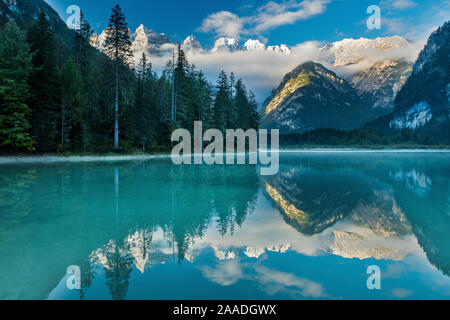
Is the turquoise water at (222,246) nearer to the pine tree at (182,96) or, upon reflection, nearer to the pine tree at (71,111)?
the pine tree at (71,111)

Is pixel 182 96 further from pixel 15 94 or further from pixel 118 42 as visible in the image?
pixel 15 94

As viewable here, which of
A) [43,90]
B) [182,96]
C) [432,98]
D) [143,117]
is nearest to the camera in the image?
[43,90]

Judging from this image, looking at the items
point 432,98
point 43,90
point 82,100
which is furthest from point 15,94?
point 432,98

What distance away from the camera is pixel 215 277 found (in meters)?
4.87

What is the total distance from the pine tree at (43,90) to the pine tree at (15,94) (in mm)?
828

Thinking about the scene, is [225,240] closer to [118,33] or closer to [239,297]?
[239,297]

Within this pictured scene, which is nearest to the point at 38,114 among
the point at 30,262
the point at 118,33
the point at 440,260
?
the point at 118,33

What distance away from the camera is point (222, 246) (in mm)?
6555

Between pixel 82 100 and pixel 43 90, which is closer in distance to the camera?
pixel 43 90

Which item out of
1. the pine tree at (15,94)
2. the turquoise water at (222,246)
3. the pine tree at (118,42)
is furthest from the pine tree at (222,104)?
the turquoise water at (222,246)

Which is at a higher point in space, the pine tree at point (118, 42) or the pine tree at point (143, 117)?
the pine tree at point (118, 42)

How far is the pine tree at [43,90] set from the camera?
3162 centimetres

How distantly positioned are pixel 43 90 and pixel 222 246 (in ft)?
116
